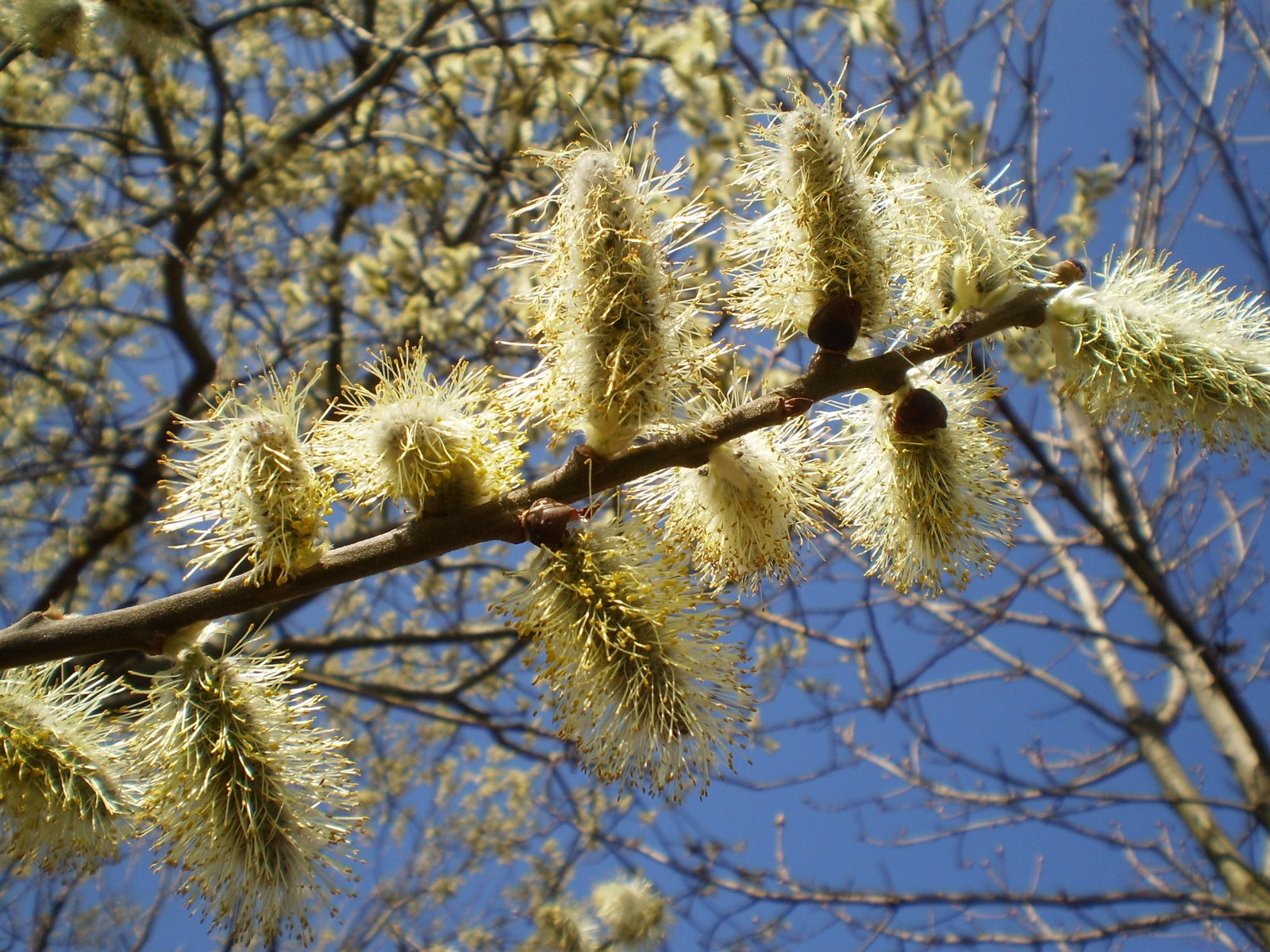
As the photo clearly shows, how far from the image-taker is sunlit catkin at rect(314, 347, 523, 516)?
1.71 meters

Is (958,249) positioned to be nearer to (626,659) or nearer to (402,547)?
(626,659)

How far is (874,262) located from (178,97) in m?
4.96

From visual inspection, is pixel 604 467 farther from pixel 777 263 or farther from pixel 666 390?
pixel 777 263

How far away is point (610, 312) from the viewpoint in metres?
1.69

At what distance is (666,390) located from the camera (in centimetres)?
173

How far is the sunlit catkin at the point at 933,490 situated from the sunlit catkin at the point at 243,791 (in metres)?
1.21

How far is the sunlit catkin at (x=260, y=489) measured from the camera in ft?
5.48

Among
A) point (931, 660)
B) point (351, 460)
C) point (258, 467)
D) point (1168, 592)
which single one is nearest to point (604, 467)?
point (351, 460)

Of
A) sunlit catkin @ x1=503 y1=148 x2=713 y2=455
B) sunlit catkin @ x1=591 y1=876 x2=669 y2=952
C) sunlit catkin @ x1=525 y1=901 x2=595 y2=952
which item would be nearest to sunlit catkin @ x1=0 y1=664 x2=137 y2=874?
sunlit catkin @ x1=503 y1=148 x2=713 y2=455

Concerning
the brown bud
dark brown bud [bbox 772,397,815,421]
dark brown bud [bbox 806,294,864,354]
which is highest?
the brown bud

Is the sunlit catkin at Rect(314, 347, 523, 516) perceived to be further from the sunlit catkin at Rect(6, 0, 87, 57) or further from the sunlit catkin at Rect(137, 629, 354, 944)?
the sunlit catkin at Rect(6, 0, 87, 57)

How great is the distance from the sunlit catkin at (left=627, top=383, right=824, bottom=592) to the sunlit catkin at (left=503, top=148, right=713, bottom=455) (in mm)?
221

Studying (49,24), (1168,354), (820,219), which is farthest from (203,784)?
(49,24)

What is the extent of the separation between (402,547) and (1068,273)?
1.50 m
